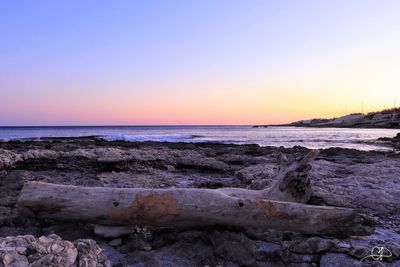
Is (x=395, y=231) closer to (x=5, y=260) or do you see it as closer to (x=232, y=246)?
(x=232, y=246)

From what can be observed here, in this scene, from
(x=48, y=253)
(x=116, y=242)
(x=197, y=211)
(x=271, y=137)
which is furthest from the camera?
(x=271, y=137)

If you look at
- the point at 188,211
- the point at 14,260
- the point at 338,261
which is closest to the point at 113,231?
the point at 188,211

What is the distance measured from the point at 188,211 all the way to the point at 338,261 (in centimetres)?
168

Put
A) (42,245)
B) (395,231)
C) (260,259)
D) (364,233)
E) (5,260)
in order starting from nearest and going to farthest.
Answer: (5,260) < (42,245) < (260,259) < (364,233) < (395,231)

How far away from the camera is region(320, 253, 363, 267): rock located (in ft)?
12.6

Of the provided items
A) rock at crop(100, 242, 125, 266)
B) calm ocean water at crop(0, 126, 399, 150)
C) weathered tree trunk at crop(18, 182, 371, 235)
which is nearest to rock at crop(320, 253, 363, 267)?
weathered tree trunk at crop(18, 182, 371, 235)

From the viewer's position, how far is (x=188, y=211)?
4461 millimetres

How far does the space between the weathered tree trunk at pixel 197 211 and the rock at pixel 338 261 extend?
42cm

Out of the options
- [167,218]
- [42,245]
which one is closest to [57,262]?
[42,245]

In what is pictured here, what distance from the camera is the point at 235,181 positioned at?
8586 millimetres

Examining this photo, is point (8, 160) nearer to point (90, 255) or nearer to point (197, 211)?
point (197, 211)

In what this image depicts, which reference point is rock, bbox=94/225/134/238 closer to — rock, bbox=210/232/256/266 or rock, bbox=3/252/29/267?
rock, bbox=210/232/256/266

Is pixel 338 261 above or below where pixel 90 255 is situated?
below

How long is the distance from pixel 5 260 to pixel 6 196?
3816 mm
